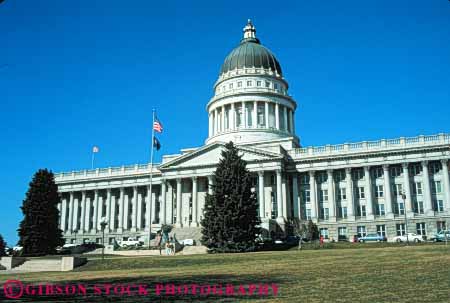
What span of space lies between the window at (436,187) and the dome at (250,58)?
137 ft

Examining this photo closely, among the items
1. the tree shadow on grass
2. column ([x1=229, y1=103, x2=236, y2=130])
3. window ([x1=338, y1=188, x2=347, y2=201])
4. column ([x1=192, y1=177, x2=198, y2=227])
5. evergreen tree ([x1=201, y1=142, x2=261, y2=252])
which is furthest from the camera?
column ([x1=229, y1=103, x2=236, y2=130])

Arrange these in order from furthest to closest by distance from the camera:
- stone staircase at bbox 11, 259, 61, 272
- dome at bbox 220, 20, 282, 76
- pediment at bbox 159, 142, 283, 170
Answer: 1. dome at bbox 220, 20, 282, 76
2. pediment at bbox 159, 142, 283, 170
3. stone staircase at bbox 11, 259, 61, 272

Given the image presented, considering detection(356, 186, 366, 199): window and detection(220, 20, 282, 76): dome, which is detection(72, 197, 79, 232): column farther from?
detection(356, 186, 366, 199): window

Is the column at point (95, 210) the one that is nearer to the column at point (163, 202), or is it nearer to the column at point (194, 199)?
the column at point (163, 202)

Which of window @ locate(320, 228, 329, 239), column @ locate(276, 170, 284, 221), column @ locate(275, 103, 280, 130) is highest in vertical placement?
column @ locate(275, 103, 280, 130)

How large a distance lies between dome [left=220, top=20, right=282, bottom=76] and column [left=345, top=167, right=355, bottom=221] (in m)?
33.0

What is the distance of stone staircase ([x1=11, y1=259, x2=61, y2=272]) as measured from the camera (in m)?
40.2

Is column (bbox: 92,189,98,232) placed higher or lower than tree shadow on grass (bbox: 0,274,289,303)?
higher

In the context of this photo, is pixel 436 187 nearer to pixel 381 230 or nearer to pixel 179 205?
pixel 381 230

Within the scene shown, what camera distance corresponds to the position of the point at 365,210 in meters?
72.6

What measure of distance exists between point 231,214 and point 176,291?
32.0 meters

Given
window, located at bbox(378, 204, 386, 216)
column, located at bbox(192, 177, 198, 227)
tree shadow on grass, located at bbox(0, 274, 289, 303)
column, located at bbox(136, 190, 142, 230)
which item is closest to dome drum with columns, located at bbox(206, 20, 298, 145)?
column, located at bbox(192, 177, 198, 227)

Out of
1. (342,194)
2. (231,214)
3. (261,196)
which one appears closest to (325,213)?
(342,194)

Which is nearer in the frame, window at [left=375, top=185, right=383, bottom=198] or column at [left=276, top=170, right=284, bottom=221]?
column at [left=276, top=170, right=284, bottom=221]
